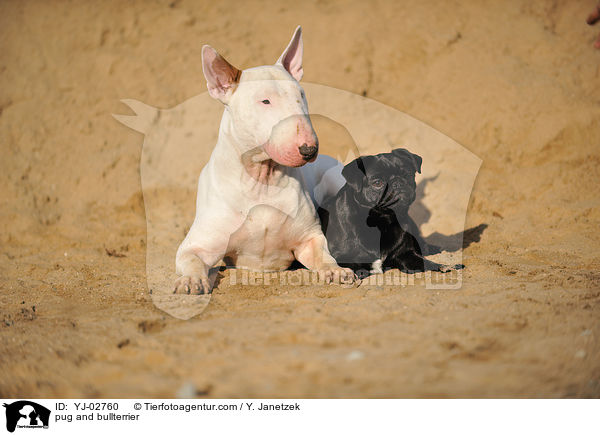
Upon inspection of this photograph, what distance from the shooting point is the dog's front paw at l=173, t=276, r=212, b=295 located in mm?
3531

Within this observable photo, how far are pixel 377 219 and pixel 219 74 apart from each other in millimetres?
1715

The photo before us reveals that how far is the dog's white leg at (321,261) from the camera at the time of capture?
148 inches

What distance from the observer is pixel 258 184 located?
395 centimetres

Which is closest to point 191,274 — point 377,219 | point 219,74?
point 219,74

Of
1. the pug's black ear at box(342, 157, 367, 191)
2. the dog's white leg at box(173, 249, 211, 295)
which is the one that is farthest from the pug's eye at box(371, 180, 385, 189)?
the dog's white leg at box(173, 249, 211, 295)

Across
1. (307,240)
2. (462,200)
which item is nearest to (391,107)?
(462,200)

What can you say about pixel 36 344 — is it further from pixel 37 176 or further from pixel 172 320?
pixel 37 176

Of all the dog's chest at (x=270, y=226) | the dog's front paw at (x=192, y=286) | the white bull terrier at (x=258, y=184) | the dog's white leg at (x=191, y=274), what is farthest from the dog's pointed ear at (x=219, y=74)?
the dog's front paw at (x=192, y=286)

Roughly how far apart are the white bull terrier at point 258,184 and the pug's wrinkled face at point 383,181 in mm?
457

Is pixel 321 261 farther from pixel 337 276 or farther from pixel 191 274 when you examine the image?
pixel 191 274

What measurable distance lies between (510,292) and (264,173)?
194 centimetres
